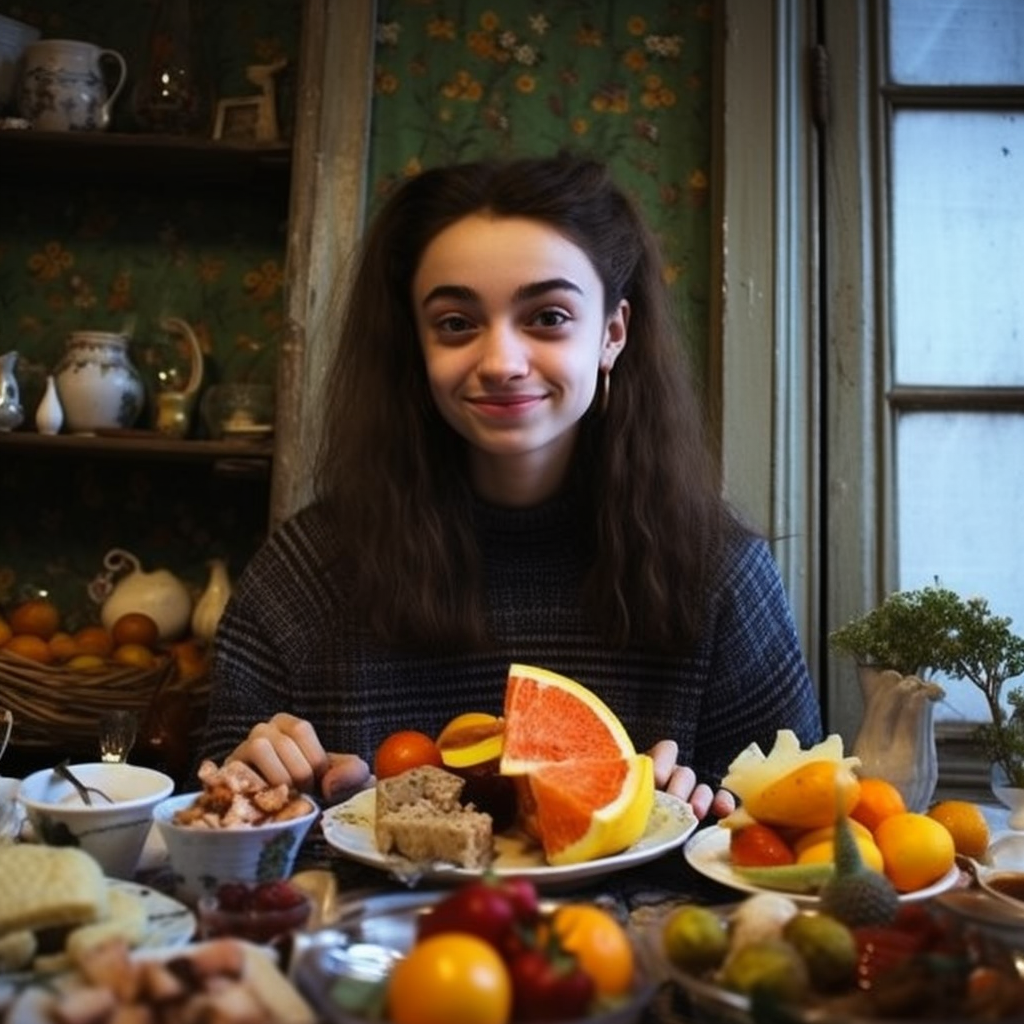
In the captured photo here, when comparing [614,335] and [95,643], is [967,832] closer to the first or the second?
[614,335]

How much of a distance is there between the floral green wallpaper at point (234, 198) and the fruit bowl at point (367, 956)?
85.8 inches

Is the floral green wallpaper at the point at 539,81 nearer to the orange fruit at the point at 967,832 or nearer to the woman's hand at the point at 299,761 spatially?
the woman's hand at the point at 299,761

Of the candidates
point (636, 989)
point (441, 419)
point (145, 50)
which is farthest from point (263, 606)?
point (145, 50)

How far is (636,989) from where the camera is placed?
656 millimetres

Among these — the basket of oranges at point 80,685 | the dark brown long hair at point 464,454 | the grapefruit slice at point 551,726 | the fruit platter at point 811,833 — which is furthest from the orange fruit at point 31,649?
the fruit platter at point 811,833

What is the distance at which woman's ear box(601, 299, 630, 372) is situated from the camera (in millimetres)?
1790

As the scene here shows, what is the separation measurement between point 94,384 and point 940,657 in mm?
1976

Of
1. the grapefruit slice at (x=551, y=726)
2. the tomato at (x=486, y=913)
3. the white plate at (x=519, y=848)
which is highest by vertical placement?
the grapefruit slice at (x=551, y=726)

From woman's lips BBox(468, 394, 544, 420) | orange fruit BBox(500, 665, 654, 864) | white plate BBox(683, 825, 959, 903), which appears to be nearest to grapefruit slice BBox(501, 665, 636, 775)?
orange fruit BBox(500, 665, 654, 864)

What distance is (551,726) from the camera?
114cm

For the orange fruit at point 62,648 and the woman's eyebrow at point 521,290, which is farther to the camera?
the orange fruit at point 62,648

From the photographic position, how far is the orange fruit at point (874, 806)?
103 centimetres

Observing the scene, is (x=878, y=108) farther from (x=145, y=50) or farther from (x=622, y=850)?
(x=622, y=850)

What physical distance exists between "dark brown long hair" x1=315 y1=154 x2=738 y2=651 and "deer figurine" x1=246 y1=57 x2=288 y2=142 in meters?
0.96
